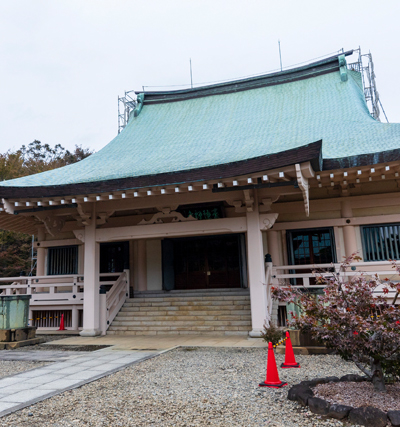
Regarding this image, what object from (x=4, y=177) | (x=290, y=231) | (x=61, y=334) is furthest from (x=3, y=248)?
(x=290, y=231)

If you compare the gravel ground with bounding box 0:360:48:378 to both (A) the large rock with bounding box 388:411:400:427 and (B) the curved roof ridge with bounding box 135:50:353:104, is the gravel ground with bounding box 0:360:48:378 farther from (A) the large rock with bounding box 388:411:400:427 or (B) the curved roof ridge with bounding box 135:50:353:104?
(B) the curved roof ridge with bounding box 135:50:353:104

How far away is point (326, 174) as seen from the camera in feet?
31.5

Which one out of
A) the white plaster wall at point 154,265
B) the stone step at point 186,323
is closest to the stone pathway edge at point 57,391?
the stone step at point 186,323

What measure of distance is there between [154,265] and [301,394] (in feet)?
34.4

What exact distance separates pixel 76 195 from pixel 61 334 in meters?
4.61

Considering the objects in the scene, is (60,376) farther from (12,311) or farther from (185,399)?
(12,311)

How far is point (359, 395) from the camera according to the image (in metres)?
4.35

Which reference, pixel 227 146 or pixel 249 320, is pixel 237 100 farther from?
pixel 249 320

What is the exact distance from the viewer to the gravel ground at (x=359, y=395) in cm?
411

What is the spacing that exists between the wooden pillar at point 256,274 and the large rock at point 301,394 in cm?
505

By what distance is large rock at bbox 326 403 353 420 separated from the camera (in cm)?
397

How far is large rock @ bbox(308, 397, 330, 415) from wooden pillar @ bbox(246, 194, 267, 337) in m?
5.52

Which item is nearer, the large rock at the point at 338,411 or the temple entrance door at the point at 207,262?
the large rock at the point at 338,411

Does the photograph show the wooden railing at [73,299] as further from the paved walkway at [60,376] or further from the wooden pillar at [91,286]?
the paved walkway at [60,376]
